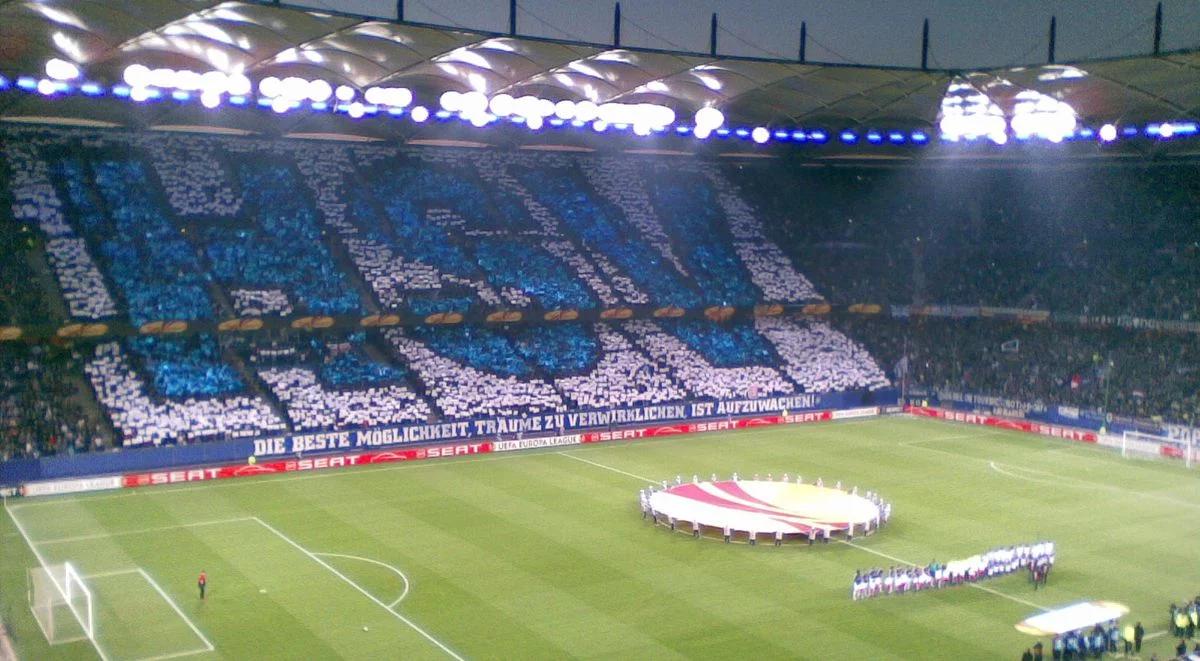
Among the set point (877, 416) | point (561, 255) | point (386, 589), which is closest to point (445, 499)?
point (386, 589)

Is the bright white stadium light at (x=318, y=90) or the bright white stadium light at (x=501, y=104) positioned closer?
the bright white stadium light at (x=318, y=90)

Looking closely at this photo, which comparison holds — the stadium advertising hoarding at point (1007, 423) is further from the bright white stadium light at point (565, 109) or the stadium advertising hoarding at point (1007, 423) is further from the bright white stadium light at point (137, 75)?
the bright white stadium light at point (137, 75)

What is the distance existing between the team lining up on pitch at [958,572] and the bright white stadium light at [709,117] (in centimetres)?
2548

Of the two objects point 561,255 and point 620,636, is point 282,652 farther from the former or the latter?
point 561,255

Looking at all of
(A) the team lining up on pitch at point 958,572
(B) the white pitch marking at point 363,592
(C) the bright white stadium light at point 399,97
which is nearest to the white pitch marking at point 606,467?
(A) the team lining up on pitch at point 958,572

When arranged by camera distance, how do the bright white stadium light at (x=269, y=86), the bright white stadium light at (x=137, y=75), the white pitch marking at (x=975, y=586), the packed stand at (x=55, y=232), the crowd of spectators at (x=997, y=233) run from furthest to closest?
the crowd of spectators at (x=997, y=233)
the packed stand at (x=55, y=232)
the bright white stadium light at (x=269, y=86)
the bright white stadium light at (x=137, y=75)
the white pitch marking at (x=975, y=586)

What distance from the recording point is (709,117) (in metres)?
49.5

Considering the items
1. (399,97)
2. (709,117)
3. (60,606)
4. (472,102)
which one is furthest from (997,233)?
(60,606)

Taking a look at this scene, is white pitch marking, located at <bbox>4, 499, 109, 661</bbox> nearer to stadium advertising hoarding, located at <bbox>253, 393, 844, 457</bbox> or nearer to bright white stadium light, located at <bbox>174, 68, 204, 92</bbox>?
stadium advertising hoarding, located at <bbox>253, 393, 844, 457</bbox>

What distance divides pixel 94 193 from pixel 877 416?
39.9 metres

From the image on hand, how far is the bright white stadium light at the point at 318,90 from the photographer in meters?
41.2

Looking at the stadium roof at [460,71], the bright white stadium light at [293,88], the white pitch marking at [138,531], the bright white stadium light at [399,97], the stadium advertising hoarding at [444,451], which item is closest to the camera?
the white pitch marking at [138,531]

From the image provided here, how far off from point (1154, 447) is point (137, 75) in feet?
142

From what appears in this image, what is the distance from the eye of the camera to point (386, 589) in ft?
89.5
